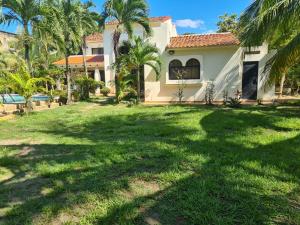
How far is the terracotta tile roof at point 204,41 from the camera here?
18.1 metres

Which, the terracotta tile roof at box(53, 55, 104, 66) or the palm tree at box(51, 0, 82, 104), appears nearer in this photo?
the palm tree at box(51, 0, 82, 104)

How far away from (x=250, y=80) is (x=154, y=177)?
51.9 ft

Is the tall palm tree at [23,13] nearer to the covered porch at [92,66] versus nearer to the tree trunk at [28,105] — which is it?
the tree trunk at [28,105]

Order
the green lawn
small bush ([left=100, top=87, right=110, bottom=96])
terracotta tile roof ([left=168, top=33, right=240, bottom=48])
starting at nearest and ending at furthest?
1. the green lawn
2. terracotta tile roof ([left=168, top=33, right=240, bottom=48])
3. small bush ([left=100, top=87, right=110, bottom=96])

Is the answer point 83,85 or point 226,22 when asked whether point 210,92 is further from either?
point 226,22

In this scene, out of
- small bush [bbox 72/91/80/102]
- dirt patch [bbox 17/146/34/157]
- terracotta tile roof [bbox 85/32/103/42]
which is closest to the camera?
dirt patch [bbox 17/146/34/157]

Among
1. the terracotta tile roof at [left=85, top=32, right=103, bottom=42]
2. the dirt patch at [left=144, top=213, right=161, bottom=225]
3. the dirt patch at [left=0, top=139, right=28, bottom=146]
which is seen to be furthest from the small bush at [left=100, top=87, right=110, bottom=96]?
the dirt patch at [left=144, top=213, right=161, bottom=225]

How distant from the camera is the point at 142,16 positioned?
1758 centimetres

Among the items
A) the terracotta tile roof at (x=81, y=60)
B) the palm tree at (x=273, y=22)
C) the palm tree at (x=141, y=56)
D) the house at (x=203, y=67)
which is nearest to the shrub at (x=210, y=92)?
the house at (x=203, y=67)

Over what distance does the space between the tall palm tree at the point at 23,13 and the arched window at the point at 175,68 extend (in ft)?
28.9

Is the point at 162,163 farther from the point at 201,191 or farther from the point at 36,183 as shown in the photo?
the point at 36,183

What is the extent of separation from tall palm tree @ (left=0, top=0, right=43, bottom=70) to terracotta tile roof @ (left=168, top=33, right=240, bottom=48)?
855cm

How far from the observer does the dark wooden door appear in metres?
18.7

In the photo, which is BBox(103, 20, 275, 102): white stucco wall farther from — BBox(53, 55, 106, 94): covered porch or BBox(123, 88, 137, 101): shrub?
BBox(53, 55, 106, 94): covered porch
